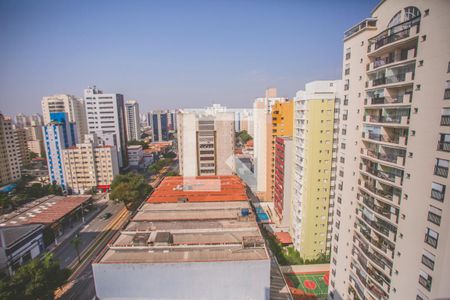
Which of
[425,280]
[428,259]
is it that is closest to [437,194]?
[428,259]

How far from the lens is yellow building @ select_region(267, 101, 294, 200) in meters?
22.5

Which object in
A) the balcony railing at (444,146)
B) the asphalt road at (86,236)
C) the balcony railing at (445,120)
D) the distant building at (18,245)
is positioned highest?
the balcony railing at (445,120)

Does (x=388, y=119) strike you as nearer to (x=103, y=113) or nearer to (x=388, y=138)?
(x=388, y=138)

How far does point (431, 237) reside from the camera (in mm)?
5844

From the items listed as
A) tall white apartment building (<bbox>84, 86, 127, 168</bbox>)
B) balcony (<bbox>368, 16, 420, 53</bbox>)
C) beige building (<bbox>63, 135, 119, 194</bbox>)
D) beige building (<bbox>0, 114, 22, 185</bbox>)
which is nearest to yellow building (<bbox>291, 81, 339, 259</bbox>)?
balcony (<bbox>368, 16, 420, 53</bbox>)

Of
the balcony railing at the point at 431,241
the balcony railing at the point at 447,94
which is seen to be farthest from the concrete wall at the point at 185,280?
the balcony railing at the point at 447,94

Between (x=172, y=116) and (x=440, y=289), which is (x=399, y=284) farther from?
(x=172, y=116)

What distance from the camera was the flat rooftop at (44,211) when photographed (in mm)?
18391

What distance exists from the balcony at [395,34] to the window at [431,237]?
5609mm

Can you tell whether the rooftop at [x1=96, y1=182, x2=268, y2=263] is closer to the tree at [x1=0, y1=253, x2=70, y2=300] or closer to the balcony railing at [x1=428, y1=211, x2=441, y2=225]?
the tree at [x1=0, y1=253, x2=70, y2=300]

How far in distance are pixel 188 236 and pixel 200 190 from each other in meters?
6.61

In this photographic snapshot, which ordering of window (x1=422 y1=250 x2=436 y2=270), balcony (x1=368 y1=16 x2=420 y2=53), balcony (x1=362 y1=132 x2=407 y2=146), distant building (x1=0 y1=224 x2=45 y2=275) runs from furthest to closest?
distant building (x1=0 y1=224 x2=45 y2=275) → balcony (x1=362 y1=132 x2=407 y2=146) → balcony (x1=368 y1=16 x2=420 y2=53) → window (x1=422 y1=250 x2=436 y2=270)

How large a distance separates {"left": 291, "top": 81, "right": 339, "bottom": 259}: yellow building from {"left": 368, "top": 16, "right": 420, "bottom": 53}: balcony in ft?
21.2

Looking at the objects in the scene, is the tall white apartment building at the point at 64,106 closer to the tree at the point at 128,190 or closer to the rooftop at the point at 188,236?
the tree at the point at 128,190
